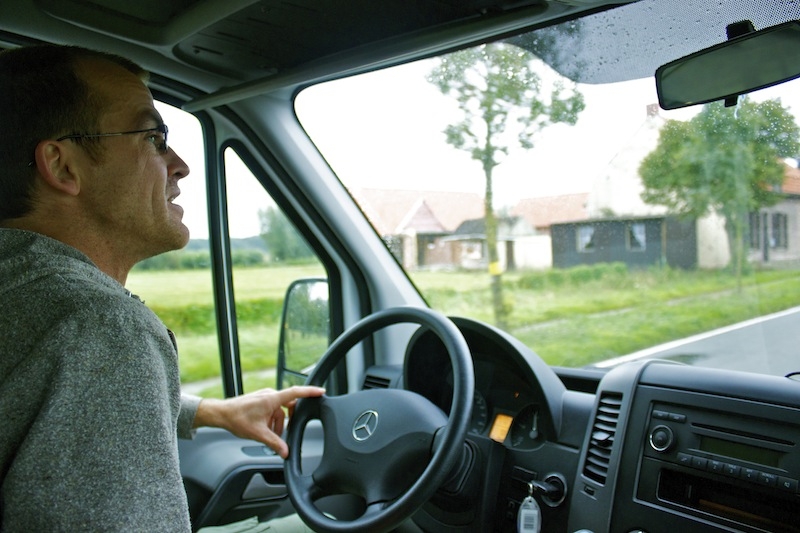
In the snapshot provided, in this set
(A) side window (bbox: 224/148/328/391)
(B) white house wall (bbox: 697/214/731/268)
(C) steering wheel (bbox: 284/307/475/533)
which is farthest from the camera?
(A) side window (bbox: 224/148/328/391)

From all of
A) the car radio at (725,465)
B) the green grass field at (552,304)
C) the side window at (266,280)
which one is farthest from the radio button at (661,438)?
the side window at (266,280)

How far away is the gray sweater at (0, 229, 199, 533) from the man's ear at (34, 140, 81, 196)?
221mm

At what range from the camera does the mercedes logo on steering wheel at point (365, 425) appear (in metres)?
2.22

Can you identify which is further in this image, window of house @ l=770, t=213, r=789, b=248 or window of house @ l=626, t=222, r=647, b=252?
window of house @ l=626, t=222, r=647, b=252

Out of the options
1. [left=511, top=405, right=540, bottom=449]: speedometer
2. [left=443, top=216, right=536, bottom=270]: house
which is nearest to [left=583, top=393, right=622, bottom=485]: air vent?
[left=511, top=405, right=540, bottom=449]: speedometer

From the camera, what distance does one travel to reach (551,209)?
304 cm

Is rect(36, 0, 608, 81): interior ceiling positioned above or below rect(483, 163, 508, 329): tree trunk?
above

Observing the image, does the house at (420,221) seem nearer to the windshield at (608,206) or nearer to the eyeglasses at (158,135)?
the windshield at (608,206)

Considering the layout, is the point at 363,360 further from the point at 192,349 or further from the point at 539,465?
the point at 539,465

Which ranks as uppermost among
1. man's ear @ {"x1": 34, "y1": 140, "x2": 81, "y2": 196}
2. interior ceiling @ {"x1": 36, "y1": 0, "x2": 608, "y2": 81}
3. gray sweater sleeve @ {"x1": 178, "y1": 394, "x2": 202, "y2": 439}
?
interior ceiling @ {"x1": 36, "y1": 0, "x2": 608, "y2": 81}

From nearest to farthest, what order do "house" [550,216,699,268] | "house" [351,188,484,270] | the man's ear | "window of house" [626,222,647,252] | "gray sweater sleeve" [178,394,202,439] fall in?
the man's ear < "gray sweater sleeve" [178,394,202,439] < "house" [550,216,699,268] < "window of house" [626,222,647,252] < "house" [351,188,484,270]

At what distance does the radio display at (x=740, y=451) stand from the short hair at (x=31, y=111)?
176 cm

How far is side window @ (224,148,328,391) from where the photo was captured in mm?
3275

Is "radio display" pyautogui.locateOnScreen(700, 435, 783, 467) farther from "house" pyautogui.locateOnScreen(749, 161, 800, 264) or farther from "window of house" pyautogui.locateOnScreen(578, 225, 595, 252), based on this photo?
"window of house" pyautogui.locateOnScreen(578, 225, 595, 252)
